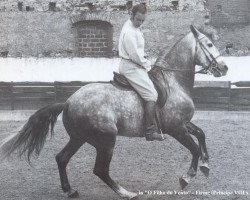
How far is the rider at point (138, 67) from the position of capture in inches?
242

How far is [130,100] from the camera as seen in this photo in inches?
242

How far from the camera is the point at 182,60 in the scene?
6.64 meters

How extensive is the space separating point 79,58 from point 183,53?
Result: 31.5ft

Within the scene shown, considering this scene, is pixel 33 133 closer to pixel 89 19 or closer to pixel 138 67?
pixel 138 67

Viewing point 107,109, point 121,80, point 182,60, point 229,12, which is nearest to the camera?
point 107,109

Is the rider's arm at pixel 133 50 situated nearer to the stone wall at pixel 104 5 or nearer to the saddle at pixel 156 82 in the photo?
the saddle at pixel 156 82

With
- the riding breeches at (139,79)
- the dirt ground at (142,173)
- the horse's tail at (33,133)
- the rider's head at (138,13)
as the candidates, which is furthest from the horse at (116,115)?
the rider's head at (138,13)

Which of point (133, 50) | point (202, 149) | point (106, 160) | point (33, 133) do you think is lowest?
point (202, 149)

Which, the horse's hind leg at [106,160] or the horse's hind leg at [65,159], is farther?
the horse's hind leg at [65,159]

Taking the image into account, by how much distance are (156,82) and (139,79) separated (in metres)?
0.31

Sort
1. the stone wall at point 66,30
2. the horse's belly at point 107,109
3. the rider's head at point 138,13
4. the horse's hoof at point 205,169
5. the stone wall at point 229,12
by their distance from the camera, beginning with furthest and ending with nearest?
the stone wall at point 229,12, the stone wall at point 66,30, the horse's hoof at point 205,169, the rider's head at point 138,13, the horse's belly at point 107,109

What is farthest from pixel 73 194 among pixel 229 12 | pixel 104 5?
pixel 229 12

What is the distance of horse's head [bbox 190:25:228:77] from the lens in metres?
6.56

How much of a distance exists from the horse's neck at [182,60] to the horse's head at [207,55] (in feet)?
0.27
